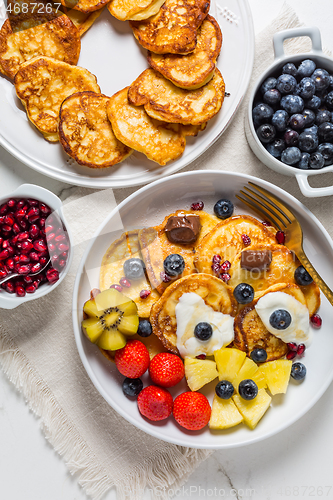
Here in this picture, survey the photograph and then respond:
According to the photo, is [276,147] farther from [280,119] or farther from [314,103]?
[314,103]

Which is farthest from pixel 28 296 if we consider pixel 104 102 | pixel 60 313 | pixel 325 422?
pixel 325 422

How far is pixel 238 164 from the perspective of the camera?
5.36 feet

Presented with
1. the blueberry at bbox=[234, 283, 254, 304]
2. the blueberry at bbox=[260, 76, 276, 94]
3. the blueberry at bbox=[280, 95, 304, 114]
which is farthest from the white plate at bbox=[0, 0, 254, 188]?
the blueberry at bbox=[234, 283, 254, 304]

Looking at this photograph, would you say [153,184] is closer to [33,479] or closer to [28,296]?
[28,296]

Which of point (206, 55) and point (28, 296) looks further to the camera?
point (206, 55)

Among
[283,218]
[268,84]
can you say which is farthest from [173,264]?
[268,84]

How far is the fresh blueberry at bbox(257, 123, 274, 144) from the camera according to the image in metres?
1.46

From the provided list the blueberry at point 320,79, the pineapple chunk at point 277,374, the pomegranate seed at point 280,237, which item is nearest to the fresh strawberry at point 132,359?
the pineapple chunk at point 277,374

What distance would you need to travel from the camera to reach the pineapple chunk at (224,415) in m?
1.45

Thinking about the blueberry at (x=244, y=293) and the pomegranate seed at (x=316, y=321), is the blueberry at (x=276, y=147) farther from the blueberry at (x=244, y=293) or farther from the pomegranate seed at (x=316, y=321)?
the pomegranate seed at (x=316, y=321)

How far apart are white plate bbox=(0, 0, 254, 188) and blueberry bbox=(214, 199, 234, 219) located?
8.5 inches

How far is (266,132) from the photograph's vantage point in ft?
4.81

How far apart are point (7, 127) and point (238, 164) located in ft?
3.23

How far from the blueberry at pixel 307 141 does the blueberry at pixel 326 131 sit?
0.11 feet
